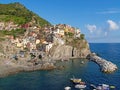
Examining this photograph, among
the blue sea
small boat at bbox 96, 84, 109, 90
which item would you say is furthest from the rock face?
small boat at bbox 96, 84, 109, 90

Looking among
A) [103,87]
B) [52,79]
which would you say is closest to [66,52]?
[52,79]

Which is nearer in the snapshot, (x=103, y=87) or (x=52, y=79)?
(x=103, y=87)

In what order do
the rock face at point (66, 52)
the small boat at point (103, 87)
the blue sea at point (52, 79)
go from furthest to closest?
the rock face at point (66, 52) → the blue sea at point (52, 79) → the small boat at point (103, 87)

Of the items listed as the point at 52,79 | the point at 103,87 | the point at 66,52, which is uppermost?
the point at 66,52

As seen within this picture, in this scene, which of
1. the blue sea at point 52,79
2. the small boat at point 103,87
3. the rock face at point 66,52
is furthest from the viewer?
the rock face at point 66,52

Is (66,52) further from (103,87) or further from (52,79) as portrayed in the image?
(103,87)

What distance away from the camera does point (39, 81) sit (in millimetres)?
80000

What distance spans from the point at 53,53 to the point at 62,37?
19000 millimetres

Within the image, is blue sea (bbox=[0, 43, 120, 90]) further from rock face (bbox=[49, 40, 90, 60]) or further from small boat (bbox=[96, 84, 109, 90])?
rock face (bbox=[49, 40, 90, 60])

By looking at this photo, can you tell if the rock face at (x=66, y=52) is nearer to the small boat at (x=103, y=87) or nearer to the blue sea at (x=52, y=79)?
the blue sea at (x=52, y=79)

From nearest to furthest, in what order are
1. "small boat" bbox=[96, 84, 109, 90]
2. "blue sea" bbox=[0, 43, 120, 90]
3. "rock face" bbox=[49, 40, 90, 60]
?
"small boat" bbox=[96, 84, 109, 90] → "blue sea" bbox=[0, 43, 120, 90] → "rock face" bbox=[49, 40, 90, 60]

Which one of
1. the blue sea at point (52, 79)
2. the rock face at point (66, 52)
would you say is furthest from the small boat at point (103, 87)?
the rock face at point (66, 52)

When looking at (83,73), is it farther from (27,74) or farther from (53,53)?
(53,53)

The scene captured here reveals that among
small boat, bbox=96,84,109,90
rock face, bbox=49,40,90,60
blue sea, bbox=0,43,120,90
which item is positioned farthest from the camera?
rock face, bbox=49,40,90,60
